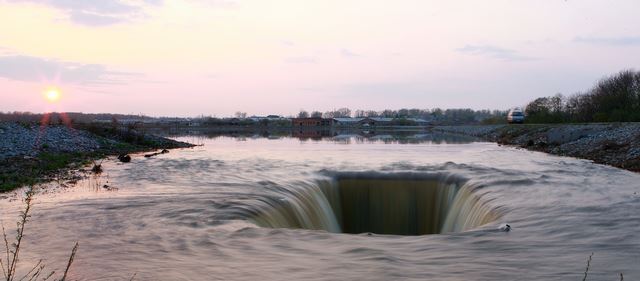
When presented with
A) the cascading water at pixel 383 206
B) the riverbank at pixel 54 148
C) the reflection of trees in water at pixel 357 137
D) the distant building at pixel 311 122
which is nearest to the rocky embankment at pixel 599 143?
the cascading water at pixel 383 206

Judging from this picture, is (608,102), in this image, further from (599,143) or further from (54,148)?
(54,148)

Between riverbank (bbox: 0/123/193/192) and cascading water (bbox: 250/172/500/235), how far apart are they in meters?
7.95

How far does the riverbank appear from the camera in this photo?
73.1ft

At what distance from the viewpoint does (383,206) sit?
19984 mm

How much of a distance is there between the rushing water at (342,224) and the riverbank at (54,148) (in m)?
2.75

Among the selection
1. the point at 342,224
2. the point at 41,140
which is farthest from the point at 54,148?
the point at 342,224

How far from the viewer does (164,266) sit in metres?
9.43

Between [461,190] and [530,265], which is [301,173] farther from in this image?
[530,265]

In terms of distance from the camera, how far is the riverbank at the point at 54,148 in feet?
73.1

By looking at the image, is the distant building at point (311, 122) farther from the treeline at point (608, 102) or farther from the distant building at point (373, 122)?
the treeline at point (608, 102)

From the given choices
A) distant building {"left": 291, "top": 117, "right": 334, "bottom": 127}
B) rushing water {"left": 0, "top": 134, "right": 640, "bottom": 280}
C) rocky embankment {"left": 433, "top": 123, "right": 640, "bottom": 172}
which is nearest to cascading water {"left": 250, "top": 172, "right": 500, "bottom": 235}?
rushing water {"left": 0, "top": 134, "right": 640, "bottom": 280}

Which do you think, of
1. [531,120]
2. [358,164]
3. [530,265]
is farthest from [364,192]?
[531,120]

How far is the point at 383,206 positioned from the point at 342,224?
200cm

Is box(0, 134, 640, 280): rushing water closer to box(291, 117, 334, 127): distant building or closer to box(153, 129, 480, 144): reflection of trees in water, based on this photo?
box(153, 129, 480, 144): reflection of trees in water
